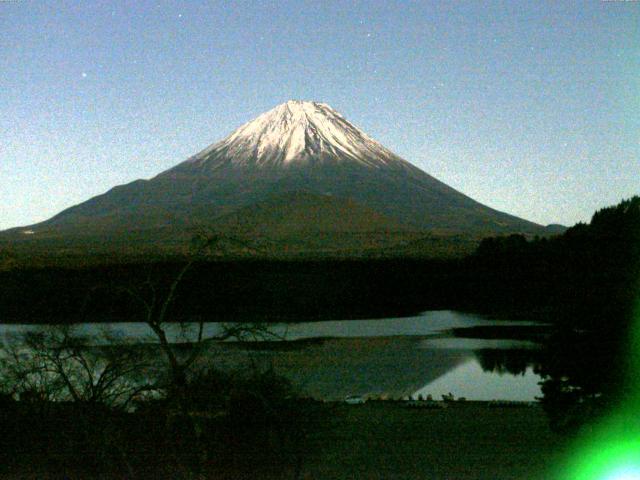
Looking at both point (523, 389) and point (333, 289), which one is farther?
point (333, 289)

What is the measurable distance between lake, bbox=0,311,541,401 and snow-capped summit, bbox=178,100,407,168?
406 feet

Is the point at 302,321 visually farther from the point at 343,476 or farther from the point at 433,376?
the point at 343,476

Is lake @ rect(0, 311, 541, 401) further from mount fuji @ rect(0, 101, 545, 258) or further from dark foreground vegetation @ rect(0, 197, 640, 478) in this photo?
mount fuji @ rect(0, 101, 545, 258)

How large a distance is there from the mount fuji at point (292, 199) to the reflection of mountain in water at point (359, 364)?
60340mm

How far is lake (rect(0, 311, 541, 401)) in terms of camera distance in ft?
57.0

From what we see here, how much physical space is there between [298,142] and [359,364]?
139 meters

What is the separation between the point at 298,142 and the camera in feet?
522

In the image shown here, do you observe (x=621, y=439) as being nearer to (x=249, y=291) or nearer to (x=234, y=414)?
(x=234, y=414)

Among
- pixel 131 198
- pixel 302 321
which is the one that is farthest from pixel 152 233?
pixel 302 321

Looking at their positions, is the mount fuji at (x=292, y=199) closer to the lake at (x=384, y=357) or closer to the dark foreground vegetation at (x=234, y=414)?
the lake at (x=384, y=357)

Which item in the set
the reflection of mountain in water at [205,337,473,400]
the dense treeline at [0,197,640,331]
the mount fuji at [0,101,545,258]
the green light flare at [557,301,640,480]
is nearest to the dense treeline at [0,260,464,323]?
the dense treeline at [0,197,640,331]

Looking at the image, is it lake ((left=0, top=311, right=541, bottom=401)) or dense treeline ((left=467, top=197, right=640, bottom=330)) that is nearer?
Result: dense treeline ((left=467, top=197, right=640, bottom=330))

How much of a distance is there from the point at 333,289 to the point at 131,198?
108609 millimetres

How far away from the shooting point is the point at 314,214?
11681cm
